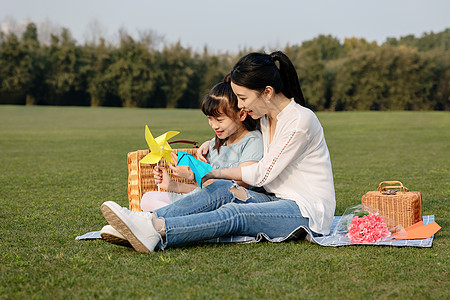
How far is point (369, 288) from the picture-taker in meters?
2.41

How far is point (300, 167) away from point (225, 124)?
2.20 ft

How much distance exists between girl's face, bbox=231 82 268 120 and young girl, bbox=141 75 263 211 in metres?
0.30

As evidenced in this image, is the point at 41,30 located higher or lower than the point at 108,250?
higher

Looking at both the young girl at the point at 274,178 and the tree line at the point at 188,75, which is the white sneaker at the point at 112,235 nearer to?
the young girl at the point at 274,178

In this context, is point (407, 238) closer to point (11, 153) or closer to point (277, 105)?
point (277, 105)

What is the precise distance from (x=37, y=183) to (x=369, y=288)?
537cm

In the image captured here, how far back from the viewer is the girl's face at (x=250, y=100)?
3.32 m

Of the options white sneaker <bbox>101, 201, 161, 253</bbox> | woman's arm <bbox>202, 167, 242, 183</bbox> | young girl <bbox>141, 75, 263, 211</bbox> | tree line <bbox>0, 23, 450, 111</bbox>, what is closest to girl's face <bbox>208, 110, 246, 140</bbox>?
young girl <bbox>141, 75, 263, 211</bbox>

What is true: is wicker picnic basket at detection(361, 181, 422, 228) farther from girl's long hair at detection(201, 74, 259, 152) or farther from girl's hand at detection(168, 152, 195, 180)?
girl's hand at detection(168, 152, 195, 180)

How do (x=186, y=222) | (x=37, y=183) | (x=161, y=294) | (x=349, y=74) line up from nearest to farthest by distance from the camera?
1. (x=161, y=294)
2. (x=186, y=222)
3. (x=37, y=183)
4. (x=349, y=74)

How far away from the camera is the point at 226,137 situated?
3820 mm

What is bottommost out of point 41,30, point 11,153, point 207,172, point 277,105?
point 11,153

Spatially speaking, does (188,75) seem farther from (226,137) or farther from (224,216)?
(224,216)

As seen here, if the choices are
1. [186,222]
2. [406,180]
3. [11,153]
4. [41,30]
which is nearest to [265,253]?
[186,222]
